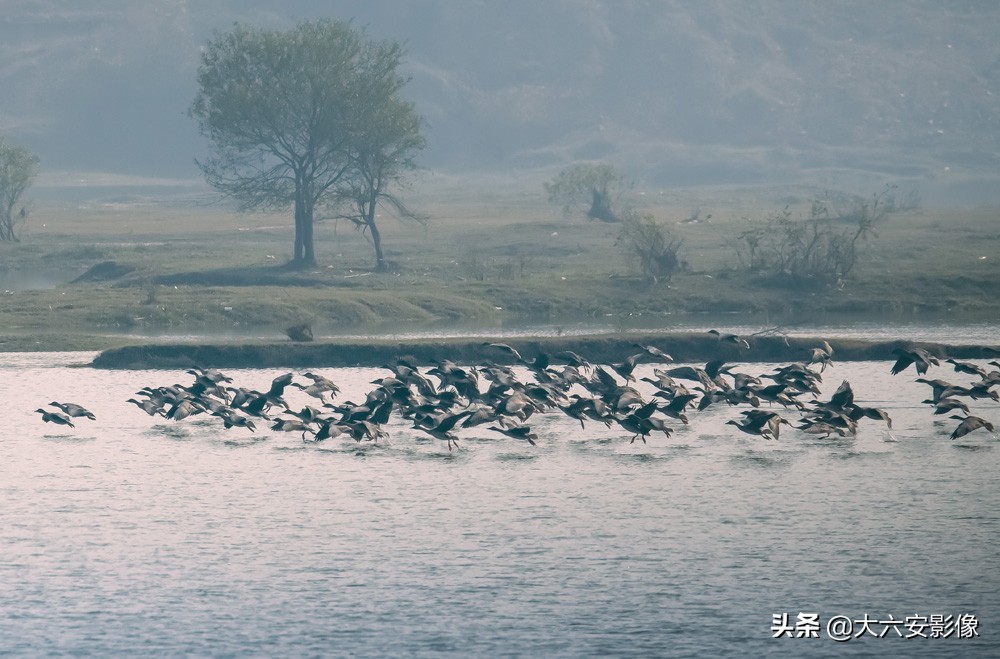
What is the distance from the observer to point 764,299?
5078 centimetres

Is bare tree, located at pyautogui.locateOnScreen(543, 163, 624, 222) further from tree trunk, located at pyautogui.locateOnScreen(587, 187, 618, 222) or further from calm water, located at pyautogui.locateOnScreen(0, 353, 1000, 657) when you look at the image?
calm water, located at pyautogui.locateOnScreen(0, 353, 1000, 657)

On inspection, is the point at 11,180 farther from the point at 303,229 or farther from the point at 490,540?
the point at 490,540

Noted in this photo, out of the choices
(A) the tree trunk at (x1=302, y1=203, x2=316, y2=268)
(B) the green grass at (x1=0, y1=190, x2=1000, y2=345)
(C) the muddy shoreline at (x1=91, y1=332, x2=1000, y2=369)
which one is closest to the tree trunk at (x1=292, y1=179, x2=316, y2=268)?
(A) the tree trunk at (x1=302, y1=203, x2=316, y2=268)

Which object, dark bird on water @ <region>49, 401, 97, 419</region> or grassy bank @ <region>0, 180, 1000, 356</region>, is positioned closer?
dark bird on water @ <region>49, 401, 97, 419</region>

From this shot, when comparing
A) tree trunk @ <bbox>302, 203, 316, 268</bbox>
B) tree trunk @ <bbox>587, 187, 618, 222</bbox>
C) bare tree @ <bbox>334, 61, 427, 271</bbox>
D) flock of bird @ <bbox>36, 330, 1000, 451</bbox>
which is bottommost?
flock of bird @ <bbox>36, 330, 1000, 451</bbox>

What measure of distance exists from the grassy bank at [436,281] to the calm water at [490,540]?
16635 millimetres

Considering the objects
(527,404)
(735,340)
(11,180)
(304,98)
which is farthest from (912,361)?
(11,180)

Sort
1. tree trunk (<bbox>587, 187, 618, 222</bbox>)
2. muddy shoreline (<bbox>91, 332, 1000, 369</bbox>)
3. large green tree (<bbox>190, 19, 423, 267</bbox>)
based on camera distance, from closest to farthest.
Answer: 1. muddy shoreline (<bbox>91, 332, 1000, 369</bbox>)
2. large green tree (<bbox>190, 19, 423, 267</bbox>)
3. tree trunk (<bbox>587, 187, 618, 222</bbox>)

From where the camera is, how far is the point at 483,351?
34.7 m

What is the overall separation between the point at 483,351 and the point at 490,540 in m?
16.1

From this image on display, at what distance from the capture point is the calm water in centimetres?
1514

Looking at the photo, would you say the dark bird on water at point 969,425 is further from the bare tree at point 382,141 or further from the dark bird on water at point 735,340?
the bare tree at point 382,141

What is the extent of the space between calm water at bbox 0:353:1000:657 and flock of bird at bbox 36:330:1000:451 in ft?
1.17

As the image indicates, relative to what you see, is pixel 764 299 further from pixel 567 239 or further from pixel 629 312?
pixel 567 239
